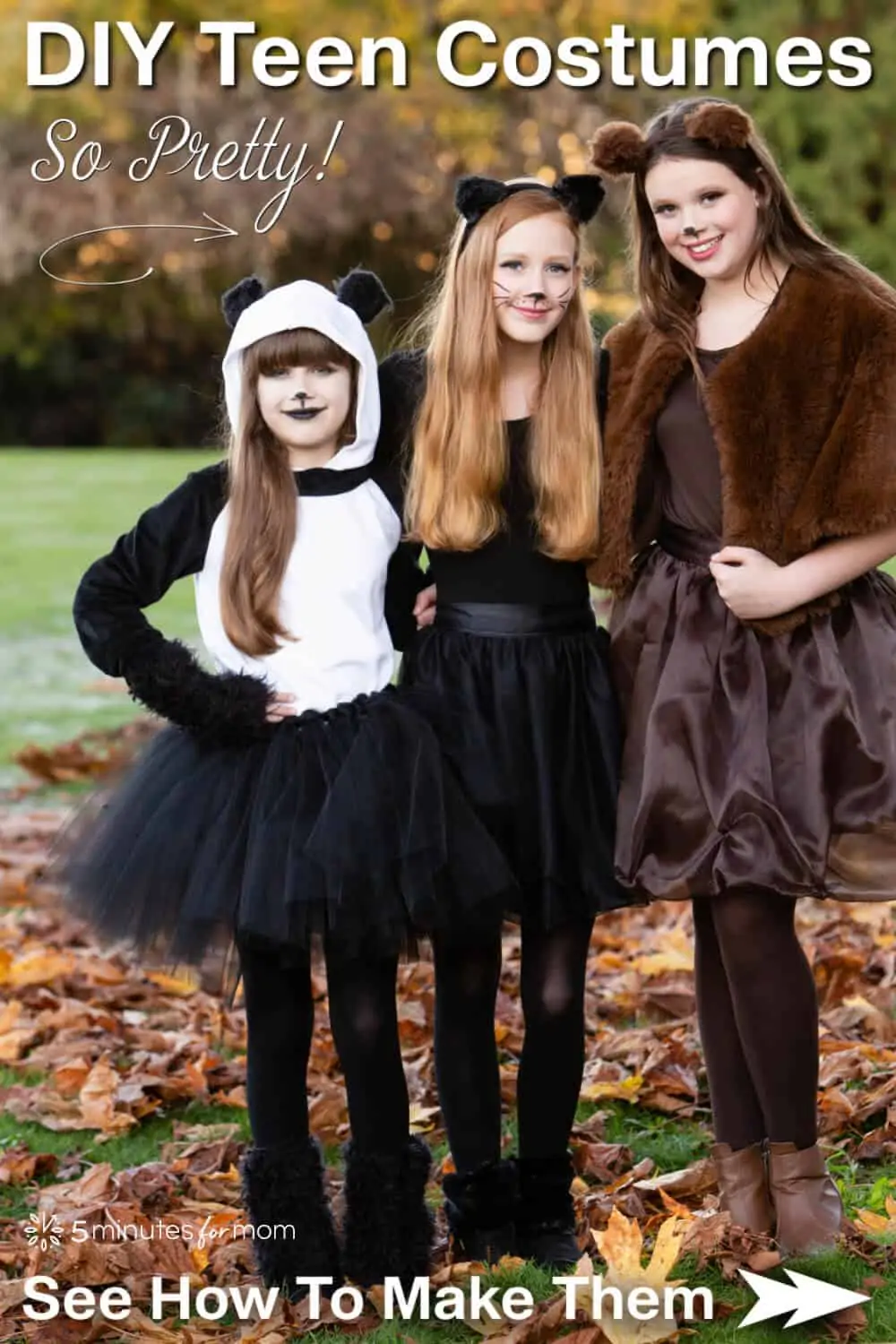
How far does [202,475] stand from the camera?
2805mm

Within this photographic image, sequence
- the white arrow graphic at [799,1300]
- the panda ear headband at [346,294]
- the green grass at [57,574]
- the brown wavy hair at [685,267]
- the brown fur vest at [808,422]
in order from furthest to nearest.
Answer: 1. the green grass at [57,574]
2. the panda ear headband at [346,294]
3. the brown wavy hair at [685,267]
4. the brown fur vest at [808,422]
5. the white arrow graphic at [799,1300]

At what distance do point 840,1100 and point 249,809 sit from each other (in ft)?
4.68

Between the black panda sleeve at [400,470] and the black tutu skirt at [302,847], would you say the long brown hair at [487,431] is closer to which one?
the black panda sleeve at [400,470]

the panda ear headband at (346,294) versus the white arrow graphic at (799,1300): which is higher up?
the panda ear headband at (346,294)

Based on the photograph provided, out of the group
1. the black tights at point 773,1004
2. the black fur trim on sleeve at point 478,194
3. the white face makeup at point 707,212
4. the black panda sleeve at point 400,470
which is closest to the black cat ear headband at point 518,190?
the black fur trim on sleeve at point 478,194

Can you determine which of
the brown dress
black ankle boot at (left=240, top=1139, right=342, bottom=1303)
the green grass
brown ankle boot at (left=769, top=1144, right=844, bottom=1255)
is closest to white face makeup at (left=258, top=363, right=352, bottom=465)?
the brown dress

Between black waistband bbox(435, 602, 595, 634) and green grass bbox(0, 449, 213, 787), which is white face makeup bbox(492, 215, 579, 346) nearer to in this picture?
black waistband bbox(435, 602, 595, 634)

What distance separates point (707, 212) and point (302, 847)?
1.20 m

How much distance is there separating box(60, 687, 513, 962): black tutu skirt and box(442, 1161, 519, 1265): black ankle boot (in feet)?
1.55

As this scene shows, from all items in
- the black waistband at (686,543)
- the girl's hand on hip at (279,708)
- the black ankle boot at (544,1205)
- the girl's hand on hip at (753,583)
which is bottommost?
the black ankle boot at (544,1205)

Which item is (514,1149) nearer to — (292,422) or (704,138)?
(292,422)

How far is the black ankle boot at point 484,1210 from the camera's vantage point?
9.09 ft

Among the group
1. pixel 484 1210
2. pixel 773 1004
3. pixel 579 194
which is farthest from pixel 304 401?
pixel 484 1210

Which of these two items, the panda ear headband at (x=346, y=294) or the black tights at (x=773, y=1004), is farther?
the panda ear headband at (x=346, y=294)
